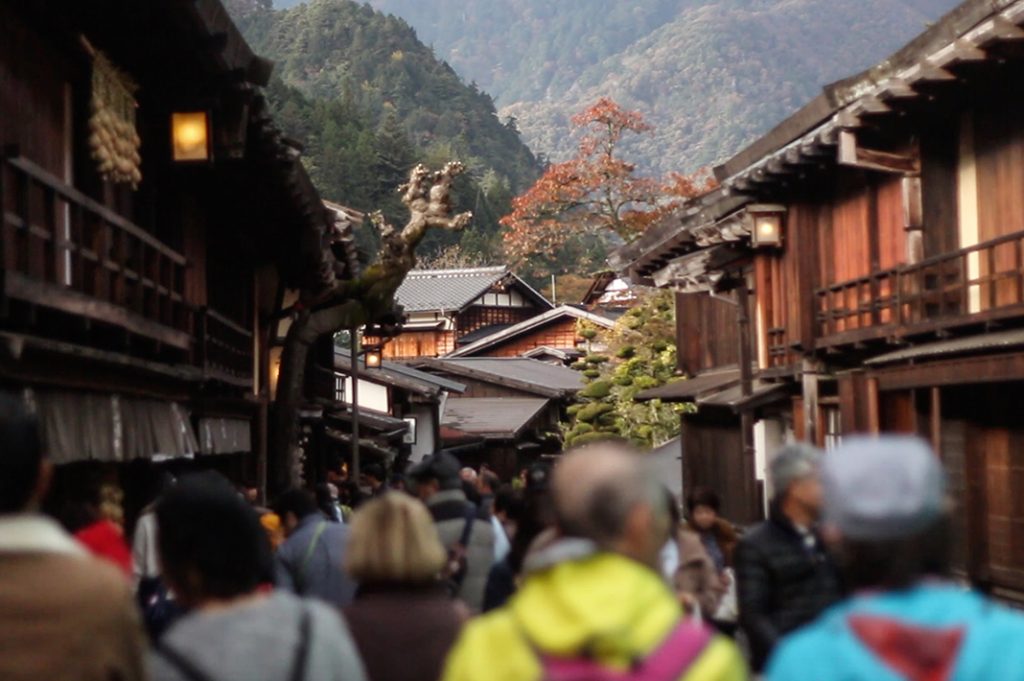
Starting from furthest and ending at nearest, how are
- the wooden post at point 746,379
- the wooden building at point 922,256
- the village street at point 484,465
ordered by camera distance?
the wooden post at point 746,379, the wooden building at point 922,256, the village street at point 484,465

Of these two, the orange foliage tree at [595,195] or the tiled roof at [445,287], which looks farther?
the tiled roof at [445,287]

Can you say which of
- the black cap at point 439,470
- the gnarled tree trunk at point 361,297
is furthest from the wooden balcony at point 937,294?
Answer: the black cap at point 439,470

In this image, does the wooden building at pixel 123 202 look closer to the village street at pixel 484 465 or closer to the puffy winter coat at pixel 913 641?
the village street at pixel 484 465

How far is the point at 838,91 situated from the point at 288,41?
110 meters

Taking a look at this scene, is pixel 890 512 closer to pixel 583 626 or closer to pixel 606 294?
pixel 583 626

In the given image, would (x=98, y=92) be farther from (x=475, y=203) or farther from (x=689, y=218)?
(x=475, y=203)

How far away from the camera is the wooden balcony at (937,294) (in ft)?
51.3

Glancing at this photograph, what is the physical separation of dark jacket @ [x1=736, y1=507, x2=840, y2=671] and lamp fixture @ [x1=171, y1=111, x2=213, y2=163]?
838cm

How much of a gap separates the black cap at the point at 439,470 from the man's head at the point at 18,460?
5.43m

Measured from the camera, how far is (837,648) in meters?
3.28

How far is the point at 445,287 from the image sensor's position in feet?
244

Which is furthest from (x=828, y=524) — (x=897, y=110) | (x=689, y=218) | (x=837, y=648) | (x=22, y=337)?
(x=689, y=218)

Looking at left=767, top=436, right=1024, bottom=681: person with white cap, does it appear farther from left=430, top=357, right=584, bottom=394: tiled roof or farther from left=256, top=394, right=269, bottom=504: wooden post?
left=430, top=357, right=584, bottom=394: tiled roof

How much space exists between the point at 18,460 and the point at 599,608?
156cm
